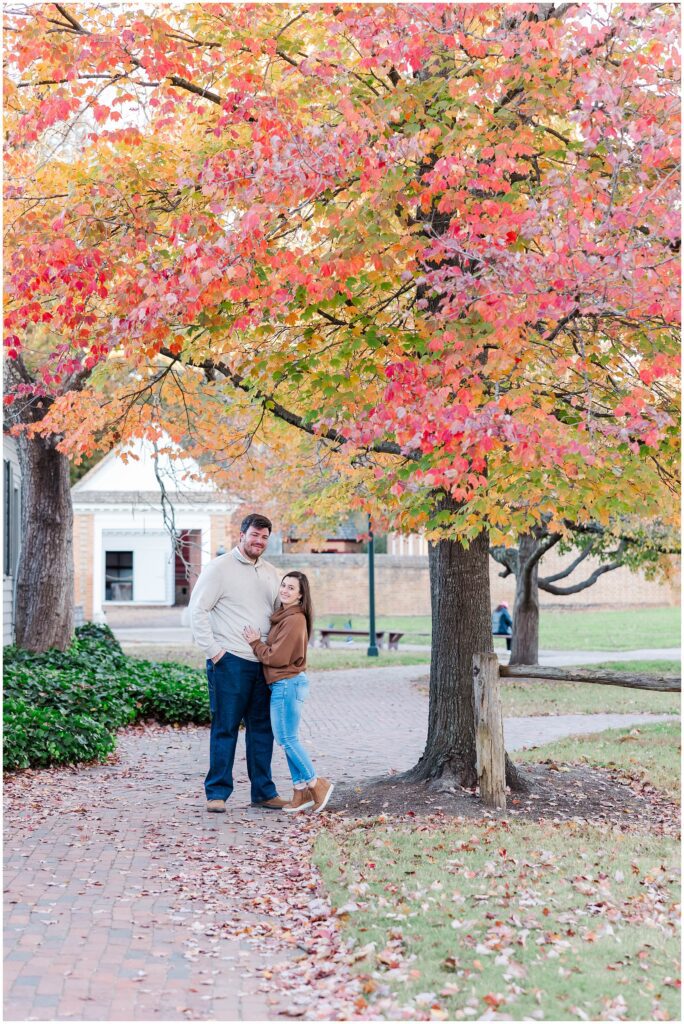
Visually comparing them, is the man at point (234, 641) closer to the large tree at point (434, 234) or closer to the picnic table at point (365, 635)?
the large tree at point (434, 234)

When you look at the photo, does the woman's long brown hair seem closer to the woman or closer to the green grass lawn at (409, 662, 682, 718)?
the woman

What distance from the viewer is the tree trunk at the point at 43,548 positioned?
15211mm

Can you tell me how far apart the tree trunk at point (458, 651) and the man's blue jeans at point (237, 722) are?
124 centimetres

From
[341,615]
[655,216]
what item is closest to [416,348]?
[655,216]

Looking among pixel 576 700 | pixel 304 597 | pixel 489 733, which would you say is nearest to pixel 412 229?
pixel 304 597

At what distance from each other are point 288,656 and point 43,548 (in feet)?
27.6

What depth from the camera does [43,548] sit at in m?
15.4

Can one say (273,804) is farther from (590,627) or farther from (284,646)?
(590,627)

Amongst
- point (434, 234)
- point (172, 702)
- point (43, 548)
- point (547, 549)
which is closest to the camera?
point (434, 234)

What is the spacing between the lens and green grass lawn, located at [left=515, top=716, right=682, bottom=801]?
32.7 feet

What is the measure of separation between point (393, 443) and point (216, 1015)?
15.6ft

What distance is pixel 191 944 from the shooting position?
5219 mm

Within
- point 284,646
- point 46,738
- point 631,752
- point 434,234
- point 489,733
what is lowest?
point 631,752

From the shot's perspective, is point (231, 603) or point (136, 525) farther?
point (136, 525)
